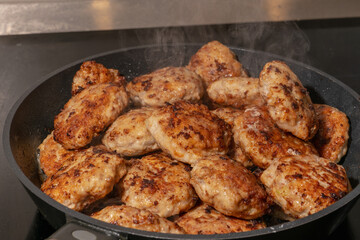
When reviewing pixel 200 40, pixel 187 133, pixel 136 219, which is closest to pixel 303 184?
pixel 187 133

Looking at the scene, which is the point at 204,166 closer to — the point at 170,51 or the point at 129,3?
the point at 170,51

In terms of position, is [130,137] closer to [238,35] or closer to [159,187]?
[159,187]

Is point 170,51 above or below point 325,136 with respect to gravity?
above

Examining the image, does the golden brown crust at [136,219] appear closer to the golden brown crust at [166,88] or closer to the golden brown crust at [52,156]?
the golden brown crust at [52,156]

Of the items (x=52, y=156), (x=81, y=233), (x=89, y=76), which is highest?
(x=89, y=76)

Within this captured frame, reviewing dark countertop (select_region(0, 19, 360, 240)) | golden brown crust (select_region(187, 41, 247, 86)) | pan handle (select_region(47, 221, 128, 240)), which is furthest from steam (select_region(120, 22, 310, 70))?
pan handle (select_region(47, 221, 128, 240))

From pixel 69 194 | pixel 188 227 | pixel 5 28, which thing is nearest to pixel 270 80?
pixel 188 227

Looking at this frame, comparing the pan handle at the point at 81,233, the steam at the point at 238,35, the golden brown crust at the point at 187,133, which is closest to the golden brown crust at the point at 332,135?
the golden brown crust at the point at 187,133
